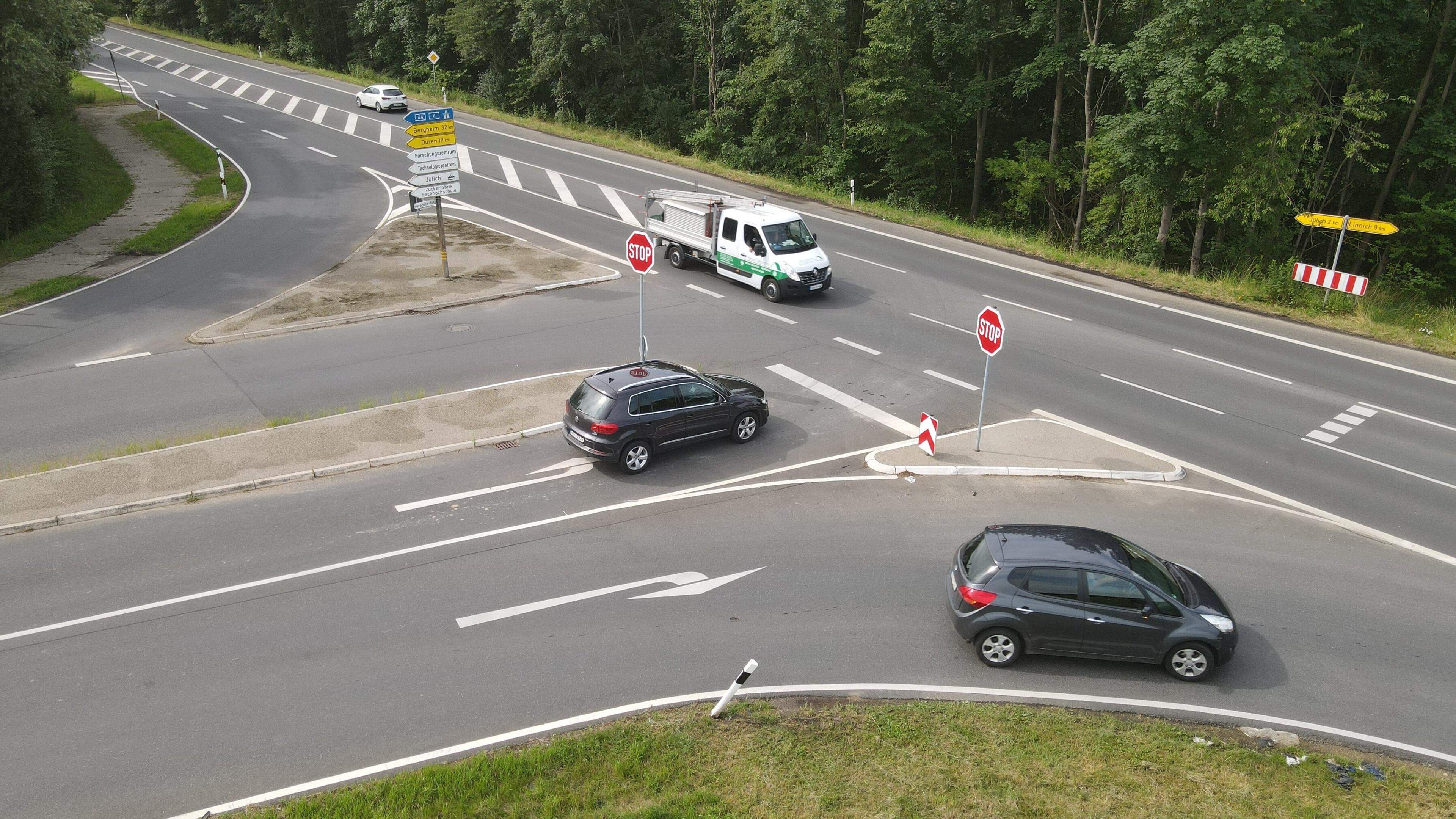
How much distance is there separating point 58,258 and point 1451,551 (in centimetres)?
3330

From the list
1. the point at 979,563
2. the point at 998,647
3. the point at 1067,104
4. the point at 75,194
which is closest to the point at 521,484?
the point at 979,563

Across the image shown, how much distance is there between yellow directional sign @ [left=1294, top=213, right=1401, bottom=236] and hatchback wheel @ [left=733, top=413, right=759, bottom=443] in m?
16.9

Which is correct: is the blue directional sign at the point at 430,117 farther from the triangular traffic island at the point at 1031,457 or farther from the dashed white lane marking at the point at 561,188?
the triangular traffic island at the point at 1031,457

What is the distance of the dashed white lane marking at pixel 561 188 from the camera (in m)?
33.0

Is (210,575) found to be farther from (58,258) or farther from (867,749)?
(58,258)

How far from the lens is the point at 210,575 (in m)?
11.8

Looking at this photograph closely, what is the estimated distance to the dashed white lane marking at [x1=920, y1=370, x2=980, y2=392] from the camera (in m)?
18.6

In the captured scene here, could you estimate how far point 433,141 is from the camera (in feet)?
77.8

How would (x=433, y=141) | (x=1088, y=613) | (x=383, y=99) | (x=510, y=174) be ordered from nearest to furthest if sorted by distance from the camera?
1. (x=1088, y=613)
2. (x=433, y=141)
3. (x=510, y=174)
4. (x=383, y=99)

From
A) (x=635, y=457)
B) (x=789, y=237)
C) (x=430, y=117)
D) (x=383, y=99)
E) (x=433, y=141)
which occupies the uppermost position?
Answer: (x=383, y=99)

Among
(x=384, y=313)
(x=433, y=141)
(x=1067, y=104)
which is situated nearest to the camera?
(x=384, y=313)

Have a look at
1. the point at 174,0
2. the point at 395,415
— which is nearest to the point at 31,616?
the point at 395,415

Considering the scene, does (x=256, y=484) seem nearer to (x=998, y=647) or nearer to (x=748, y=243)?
(x=998, y=647)

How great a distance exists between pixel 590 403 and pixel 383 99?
40.0 meters
